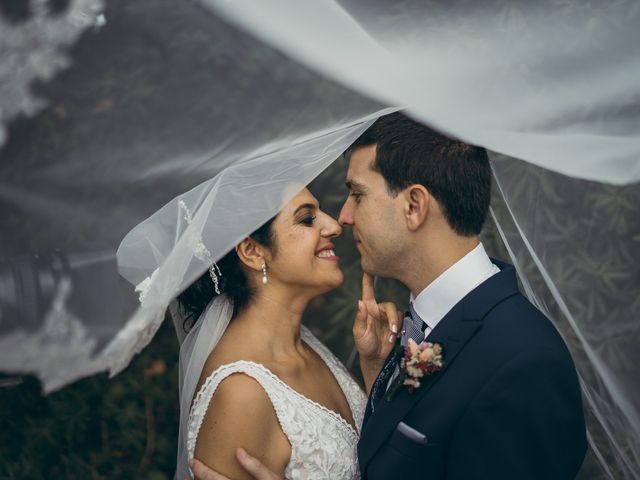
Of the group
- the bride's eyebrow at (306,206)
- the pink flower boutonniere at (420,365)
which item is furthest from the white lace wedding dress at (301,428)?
the bride's eyebrow at (306,206)

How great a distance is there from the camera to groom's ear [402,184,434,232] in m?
2.62

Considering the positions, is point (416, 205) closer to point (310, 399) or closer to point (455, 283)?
point (455, 283)

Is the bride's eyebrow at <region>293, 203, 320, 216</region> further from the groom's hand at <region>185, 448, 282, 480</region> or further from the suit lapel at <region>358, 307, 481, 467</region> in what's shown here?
the groom's hand at <region>185, 448, 282, 480</region>

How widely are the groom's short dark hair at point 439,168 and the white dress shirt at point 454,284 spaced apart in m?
Result: 0.09

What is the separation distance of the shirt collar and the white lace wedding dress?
0.54 metres

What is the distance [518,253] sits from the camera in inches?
109

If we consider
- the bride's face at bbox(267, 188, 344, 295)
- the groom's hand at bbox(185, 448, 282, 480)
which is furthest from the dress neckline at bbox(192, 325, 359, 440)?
the bride's face at bbox(267, 188, 344, 295)

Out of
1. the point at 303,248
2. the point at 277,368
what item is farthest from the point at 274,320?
the point at 303,248

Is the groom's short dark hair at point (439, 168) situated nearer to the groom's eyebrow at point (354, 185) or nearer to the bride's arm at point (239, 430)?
the groom's eyebrow at point (354, 185)

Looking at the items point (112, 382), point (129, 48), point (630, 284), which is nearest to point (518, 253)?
point (630, 284)

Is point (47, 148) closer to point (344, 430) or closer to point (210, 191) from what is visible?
point (210, 191)

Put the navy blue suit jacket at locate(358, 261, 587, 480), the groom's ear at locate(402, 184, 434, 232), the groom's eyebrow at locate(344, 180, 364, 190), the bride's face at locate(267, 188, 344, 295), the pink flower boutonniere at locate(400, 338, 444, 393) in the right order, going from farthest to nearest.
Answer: the bride's face at locate(267, 188, 344, 295)
the groom's eyebrow at locate(344, 180, 364, 190)
the groom's ear at locate(402, 184, 434, 232)
the pink flower boutonniere at locate(400, 338, 444, 393)
the navy blue suit jacket at locate(358, 261, 587, 480)

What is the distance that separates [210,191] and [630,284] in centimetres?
132

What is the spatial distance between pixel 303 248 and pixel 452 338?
0.69 m
